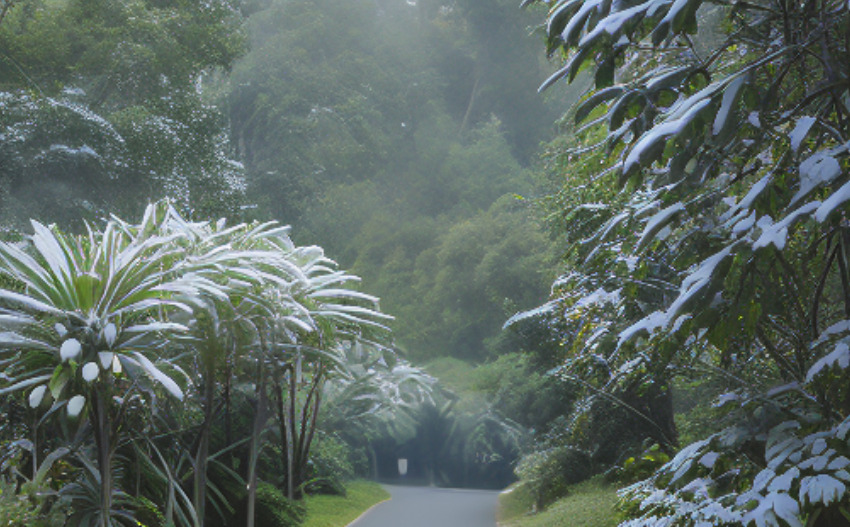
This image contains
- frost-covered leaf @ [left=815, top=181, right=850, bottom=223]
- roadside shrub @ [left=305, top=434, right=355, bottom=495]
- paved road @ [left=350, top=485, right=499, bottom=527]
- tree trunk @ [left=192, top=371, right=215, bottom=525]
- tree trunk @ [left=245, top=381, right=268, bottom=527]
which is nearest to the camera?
frost-covered leaf @ [left=815, top=181, right=850, bottom=223]

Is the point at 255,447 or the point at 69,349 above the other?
the point at 69,349

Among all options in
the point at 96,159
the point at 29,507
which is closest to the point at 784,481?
the point at 29,507

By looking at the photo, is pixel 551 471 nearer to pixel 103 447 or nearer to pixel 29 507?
pixel 103 447

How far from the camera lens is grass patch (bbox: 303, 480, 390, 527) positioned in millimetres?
10430

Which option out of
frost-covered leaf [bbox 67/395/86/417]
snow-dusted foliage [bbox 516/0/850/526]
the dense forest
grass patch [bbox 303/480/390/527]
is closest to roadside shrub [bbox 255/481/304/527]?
the dense forest

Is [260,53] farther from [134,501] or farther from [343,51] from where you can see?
[134,501]

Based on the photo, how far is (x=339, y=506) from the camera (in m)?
12.4

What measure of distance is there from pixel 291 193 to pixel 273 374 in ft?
51.9

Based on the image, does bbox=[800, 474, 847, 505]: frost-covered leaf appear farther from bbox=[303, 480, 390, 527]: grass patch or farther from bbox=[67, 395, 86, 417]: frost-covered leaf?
bbox=[303, 480, 390, 527]: grass patch

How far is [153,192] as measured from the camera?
16188 millimetres

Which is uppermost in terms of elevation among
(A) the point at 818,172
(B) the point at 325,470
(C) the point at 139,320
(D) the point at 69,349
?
(C) the point at 139,320

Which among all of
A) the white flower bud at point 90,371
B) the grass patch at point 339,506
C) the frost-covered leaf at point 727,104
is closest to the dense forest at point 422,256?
the frost-covered leaf at point 727,104

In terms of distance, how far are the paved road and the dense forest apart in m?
1.04

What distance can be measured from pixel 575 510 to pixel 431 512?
12.3 feet
